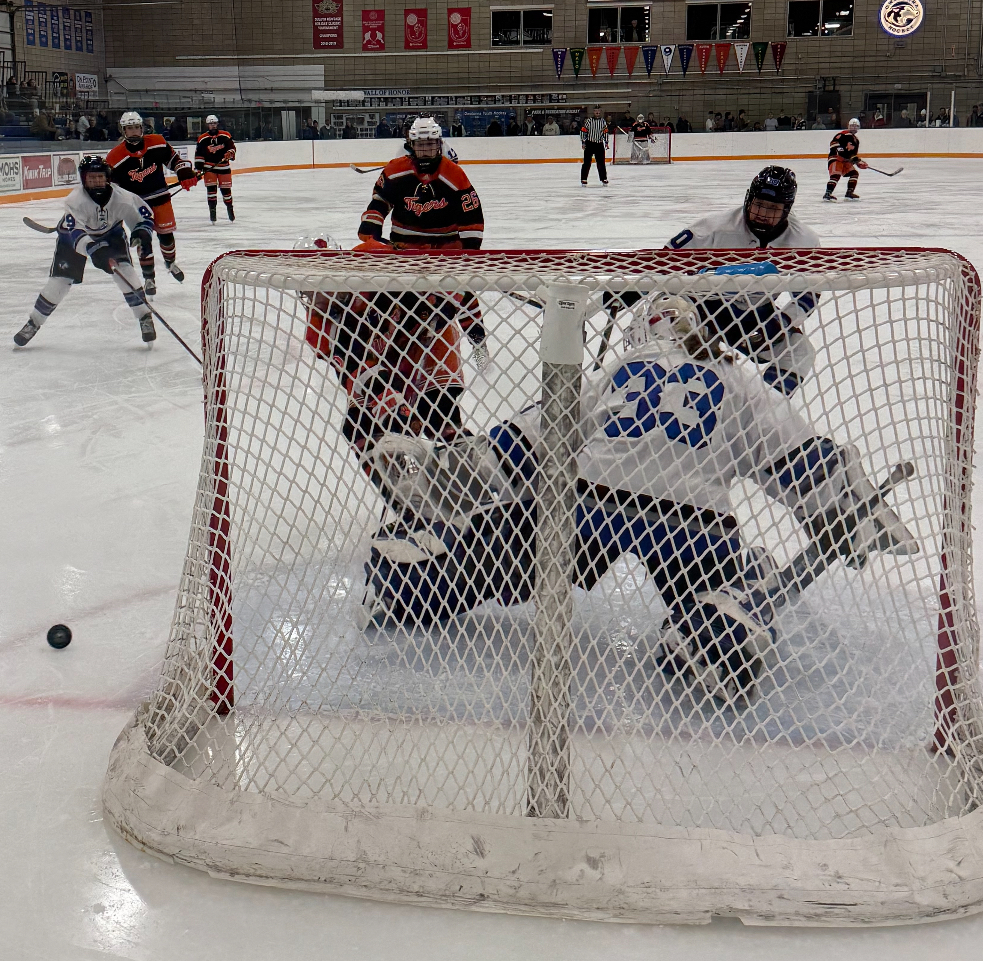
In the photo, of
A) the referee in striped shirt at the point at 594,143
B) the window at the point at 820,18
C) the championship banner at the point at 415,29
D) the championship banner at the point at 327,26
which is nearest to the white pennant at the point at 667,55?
the window at the point at 820,18

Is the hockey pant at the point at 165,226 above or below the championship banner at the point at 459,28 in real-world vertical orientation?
below

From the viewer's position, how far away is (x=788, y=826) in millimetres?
1505

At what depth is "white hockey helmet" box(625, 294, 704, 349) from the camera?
1618 mm

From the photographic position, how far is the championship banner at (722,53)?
931 inches

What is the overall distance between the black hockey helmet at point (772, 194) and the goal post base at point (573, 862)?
2.01 meters

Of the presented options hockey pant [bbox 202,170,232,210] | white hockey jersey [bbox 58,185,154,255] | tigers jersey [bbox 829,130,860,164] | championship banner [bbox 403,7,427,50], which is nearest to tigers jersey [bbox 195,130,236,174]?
hockey pant [bbox 202,170,232,210]

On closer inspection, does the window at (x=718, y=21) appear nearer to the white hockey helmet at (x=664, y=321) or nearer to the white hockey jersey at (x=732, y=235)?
the white hockey jersey at (x=732, y=235)

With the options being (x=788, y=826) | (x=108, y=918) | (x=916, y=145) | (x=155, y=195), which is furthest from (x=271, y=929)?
(x=916, y=145)

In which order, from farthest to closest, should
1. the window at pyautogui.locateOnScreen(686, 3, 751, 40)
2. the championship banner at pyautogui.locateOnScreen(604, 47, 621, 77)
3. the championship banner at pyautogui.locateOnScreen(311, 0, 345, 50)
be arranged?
the championship banner at pyautogui.locateOnScreen(311, 0, 345, 50) < the window at pyautogui.locateOnScreen(686, 3, 751, 40) < the championship banner at pyautogui.locateOnScreen(604, 47, 621, 77)

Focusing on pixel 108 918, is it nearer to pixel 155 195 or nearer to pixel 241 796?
pixel 241 796

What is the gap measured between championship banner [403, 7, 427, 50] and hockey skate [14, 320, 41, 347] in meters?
21.4

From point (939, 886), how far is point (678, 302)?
860 mm

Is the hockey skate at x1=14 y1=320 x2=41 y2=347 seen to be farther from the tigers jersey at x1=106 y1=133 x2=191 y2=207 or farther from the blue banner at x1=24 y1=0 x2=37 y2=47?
the blue banner at x1=24 y1=0 x2=37 y2=47

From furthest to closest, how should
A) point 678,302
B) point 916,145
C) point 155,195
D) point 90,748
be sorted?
point 916,145 → point 155,195 → point 90,748 → point 678,302
